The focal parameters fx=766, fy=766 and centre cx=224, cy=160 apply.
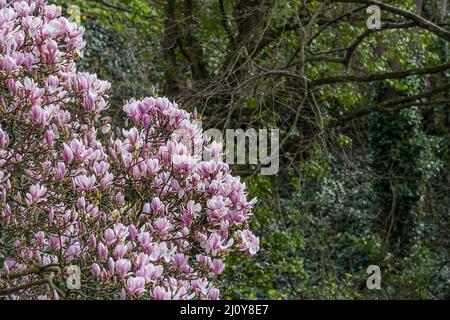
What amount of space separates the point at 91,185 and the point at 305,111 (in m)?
5.08

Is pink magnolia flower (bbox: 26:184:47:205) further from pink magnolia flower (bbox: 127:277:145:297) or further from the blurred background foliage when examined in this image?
the blurred background foliage

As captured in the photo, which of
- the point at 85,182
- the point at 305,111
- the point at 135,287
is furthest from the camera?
the point at 305,111

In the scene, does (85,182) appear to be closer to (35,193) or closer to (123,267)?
(35,193)

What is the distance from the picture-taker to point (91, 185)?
309cm

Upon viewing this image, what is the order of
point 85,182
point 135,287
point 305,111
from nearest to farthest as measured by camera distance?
point 135,287, point 85,182, point 305,111

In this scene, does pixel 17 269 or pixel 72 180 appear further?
pixel 17 269

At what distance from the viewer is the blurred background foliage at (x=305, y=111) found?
6.85 m

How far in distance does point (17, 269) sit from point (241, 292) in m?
3.62

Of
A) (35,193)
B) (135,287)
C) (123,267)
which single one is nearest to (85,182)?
(35,193)

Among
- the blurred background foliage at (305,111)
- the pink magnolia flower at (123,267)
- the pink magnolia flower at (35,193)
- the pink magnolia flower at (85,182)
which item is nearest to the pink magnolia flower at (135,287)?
the pink magnolia flower at (123,267)

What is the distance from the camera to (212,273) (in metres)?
3.14

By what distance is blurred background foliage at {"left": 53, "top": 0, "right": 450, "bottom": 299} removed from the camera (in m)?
6.85

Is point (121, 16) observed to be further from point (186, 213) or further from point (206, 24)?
point (186, 213)
